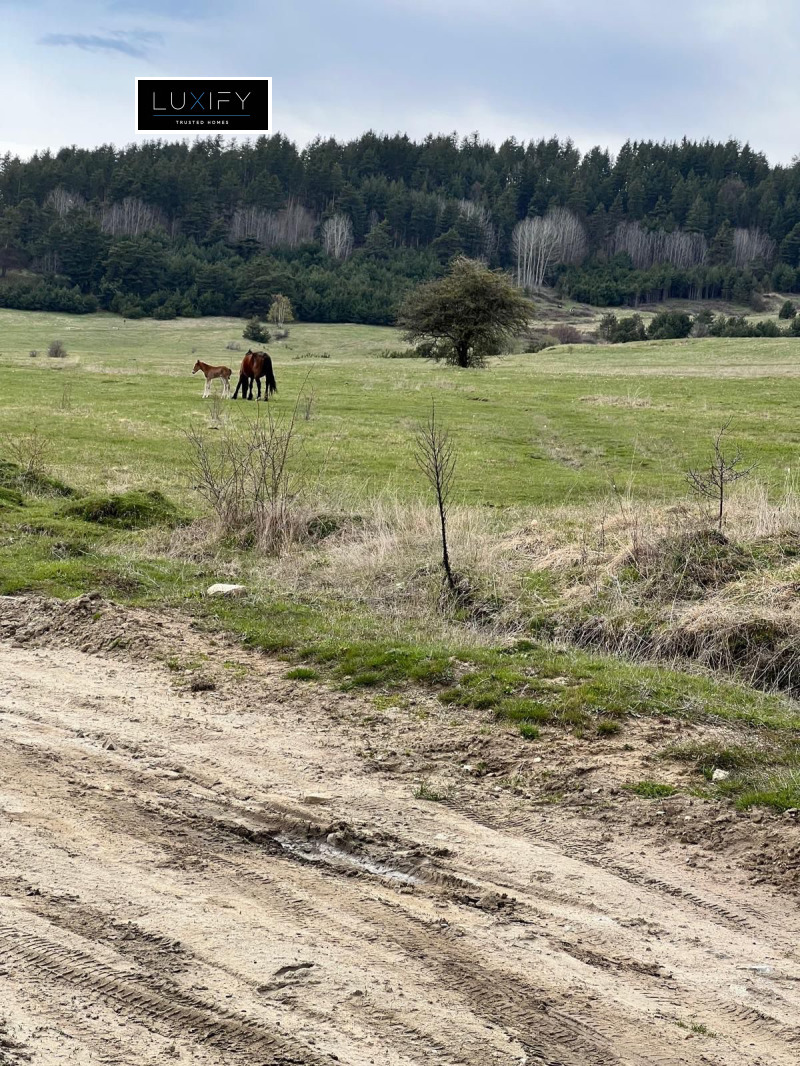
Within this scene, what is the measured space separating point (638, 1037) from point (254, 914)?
202 centimetres

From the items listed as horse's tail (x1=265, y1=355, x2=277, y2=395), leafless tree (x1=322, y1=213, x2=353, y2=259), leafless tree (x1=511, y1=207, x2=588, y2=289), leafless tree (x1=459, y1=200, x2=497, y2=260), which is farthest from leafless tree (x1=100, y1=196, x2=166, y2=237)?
horse's tail (x1=265, y1=355, x2=277, y2=395)

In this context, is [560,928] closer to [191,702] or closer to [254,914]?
[254,914]

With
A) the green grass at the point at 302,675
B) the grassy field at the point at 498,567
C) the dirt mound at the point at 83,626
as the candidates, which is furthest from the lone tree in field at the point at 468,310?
the green grass at the point at 302,675

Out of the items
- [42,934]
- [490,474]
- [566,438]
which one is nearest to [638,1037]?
[42,934]

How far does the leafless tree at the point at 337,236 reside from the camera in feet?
507

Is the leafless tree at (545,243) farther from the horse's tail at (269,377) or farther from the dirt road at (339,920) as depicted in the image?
the dirt road at (339,920)

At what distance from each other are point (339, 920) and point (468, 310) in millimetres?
54183

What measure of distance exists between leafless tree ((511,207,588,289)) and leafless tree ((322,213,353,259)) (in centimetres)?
2564

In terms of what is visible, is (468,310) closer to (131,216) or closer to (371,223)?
(131,216)

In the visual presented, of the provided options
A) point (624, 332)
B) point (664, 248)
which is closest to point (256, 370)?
point (624, 332)

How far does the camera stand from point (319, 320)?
11544cm

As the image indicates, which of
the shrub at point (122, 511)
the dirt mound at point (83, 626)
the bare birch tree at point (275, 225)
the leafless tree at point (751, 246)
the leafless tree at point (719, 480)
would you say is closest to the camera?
the dirt mound at point (83, 626)

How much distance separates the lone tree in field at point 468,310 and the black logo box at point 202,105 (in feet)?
121

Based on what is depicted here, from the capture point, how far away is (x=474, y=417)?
117ft
